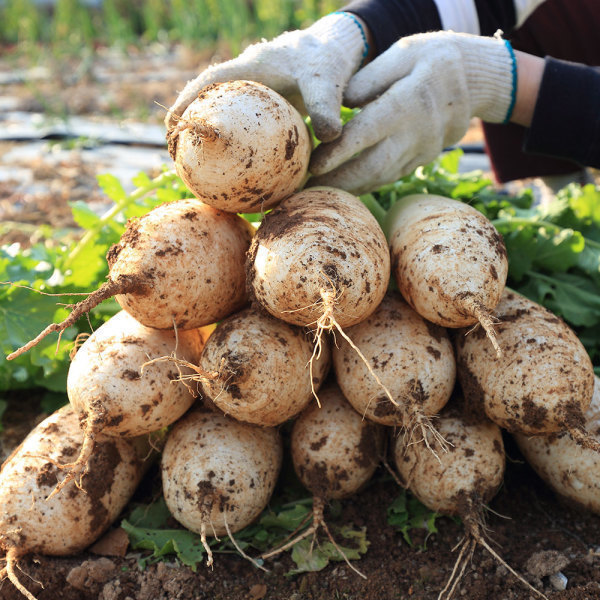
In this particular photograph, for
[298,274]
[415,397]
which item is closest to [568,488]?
[415,397]

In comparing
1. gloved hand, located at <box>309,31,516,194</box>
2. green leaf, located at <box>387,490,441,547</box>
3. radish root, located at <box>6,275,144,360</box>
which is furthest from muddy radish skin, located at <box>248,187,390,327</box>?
green leaf, located at <box>387,490,441,547</box>

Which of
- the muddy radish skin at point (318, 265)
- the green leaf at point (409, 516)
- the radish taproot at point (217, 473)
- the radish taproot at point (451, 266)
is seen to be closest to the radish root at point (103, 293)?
the muddy radish skin at point (318, 265)

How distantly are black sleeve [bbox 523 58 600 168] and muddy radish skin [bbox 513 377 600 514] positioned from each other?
1203 mm

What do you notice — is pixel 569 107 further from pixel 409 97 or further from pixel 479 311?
pixel 479 311

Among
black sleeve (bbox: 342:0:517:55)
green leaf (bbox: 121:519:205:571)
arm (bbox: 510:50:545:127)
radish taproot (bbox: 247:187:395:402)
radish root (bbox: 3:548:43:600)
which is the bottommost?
green leaf (bbox: 121:519:205:571)

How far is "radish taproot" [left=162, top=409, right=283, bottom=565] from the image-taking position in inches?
90.0

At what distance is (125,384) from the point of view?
225 centimetres

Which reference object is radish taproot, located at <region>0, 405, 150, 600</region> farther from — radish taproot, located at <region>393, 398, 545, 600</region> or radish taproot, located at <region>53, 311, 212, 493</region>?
radish taproot, located at <region>393, 398, 545, 600</region>

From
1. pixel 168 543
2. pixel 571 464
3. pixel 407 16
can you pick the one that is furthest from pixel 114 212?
pixel 571 464

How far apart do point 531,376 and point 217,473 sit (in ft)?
4.01

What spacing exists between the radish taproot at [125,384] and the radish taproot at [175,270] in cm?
12

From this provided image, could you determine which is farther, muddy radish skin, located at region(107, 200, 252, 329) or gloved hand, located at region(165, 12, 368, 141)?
gloved hand, located at region(165, 12, 368, 141)

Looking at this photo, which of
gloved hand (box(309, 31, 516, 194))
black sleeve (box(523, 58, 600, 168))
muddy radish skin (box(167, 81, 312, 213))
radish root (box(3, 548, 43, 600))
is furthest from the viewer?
black sleeve (box(523, 58, 600, 168))

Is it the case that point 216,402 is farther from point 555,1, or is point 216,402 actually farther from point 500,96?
point 555,1
